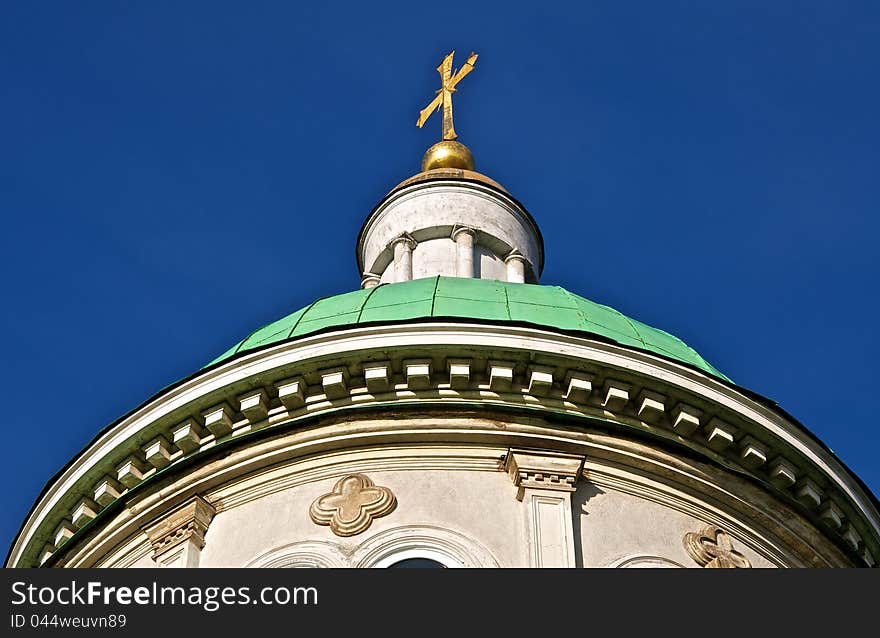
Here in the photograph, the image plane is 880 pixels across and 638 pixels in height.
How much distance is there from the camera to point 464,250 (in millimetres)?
28172

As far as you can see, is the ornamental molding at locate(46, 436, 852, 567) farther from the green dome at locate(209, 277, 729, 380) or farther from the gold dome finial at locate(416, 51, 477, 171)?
the gold dome finial at locate(416, 51, 477, 171)

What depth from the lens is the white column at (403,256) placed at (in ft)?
92.1

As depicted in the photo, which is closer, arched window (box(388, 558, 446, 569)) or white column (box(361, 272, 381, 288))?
arched window (box(388, 558, 446, 569))

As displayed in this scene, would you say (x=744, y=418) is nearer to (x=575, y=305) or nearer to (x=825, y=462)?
(x=825, y=462)

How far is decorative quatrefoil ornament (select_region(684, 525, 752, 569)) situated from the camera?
20391mm

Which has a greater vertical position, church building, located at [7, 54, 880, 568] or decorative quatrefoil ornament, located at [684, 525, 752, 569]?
church building, located at [7, 54, 880, 568]

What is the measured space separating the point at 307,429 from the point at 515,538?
2.48 meters

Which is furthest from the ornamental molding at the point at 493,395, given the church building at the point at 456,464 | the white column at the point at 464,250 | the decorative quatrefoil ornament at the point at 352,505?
the white column at the point at 464,250

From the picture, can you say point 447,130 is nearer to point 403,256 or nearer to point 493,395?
point 403,256

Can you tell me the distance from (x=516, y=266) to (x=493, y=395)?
7.72 m

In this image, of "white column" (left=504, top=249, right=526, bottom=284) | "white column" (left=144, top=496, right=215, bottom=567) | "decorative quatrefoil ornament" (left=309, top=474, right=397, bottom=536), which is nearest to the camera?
"decorative quatrefoil ornament" (left=309, top=474, right=397, bottom=536)

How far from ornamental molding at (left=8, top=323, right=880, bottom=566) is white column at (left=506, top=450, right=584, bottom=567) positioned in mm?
565

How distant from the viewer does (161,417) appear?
21438 mm

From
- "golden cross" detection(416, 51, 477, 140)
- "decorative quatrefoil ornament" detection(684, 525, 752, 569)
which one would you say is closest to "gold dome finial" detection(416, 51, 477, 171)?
"golden cross" detection(416, 51, 477, 140)
